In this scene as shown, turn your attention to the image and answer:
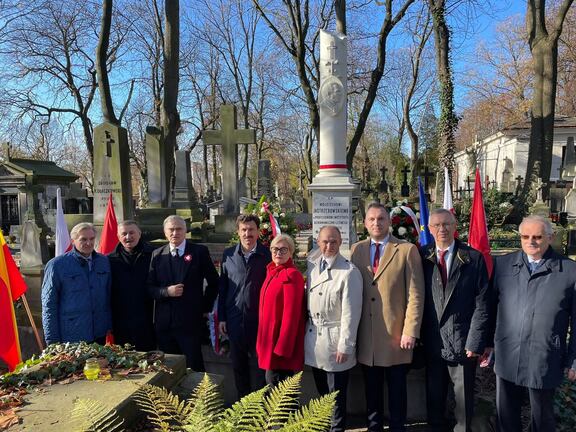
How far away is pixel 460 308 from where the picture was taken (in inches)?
119

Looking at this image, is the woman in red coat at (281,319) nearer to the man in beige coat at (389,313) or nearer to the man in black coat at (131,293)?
the man in beige coat at (389,313)

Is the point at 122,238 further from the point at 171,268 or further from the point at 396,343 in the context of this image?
the point at 396,343

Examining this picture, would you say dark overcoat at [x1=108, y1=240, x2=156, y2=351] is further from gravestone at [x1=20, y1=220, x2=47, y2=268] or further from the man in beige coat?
gravestone at [x1=20, y1=220, x2=47, y2=268]

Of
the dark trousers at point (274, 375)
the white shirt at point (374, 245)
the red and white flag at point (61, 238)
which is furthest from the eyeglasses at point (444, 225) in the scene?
the red and white flag at point (61, 238)

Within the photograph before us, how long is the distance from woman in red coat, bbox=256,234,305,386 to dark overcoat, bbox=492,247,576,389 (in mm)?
1454

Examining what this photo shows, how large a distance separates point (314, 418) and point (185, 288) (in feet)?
8.42

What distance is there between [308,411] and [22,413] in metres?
1.58

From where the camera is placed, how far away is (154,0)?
24.0m

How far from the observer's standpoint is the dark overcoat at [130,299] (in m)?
Answer: 3.72

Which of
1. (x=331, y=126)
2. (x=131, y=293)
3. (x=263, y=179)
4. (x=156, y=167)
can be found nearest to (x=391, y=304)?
(x=131, y=293)

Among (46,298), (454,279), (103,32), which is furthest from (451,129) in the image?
(46,298)

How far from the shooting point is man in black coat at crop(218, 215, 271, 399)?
3492 millimetres

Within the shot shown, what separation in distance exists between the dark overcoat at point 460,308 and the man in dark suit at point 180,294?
6.72 ft

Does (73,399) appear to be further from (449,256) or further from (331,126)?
(331,126)
